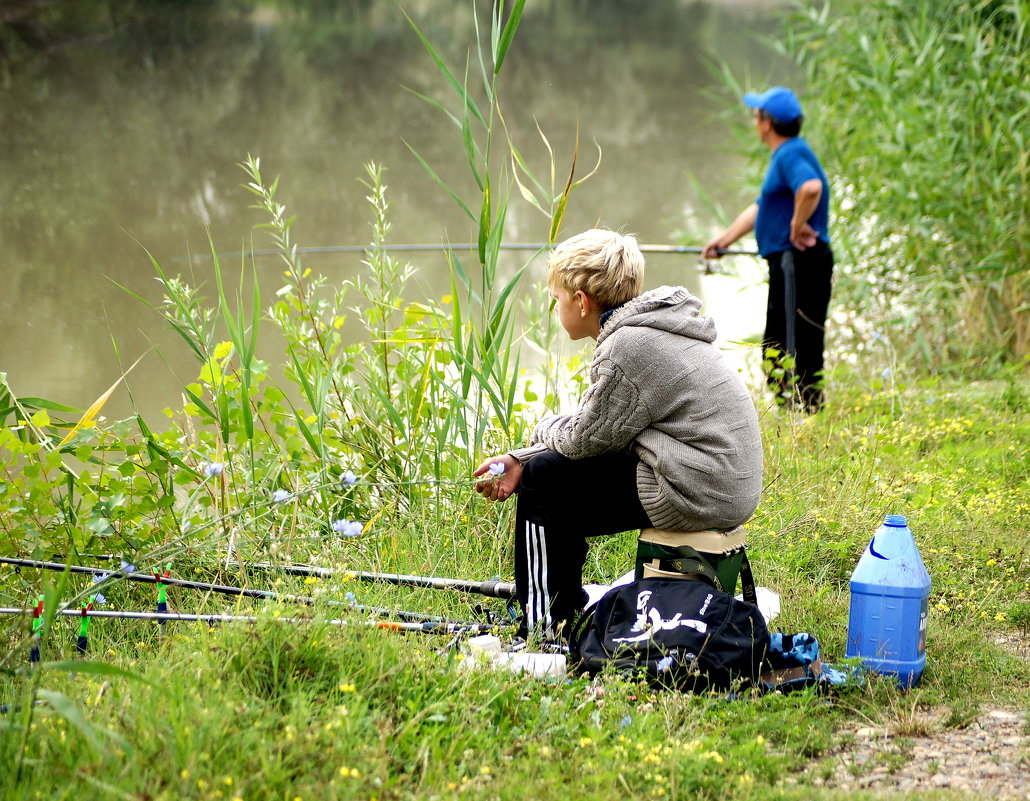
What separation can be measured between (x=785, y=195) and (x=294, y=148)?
5335 millimetres

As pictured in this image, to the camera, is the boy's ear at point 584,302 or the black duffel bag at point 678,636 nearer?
the black duffel bag at point 678,636

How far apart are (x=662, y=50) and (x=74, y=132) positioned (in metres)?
7.20

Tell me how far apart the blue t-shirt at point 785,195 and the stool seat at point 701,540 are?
2663mm

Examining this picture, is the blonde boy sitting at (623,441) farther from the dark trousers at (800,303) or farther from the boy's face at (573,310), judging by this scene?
the dark trousers at (800,303)

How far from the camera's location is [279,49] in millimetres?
11500

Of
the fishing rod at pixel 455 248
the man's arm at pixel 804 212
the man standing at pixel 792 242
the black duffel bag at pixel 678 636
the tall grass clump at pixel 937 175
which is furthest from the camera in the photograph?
the tall grass clump at pixel 937 175

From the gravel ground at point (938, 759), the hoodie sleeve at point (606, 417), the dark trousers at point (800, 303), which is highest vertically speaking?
the dark trousers at point (800, 303)

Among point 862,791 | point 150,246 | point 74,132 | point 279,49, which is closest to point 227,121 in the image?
→ point 74,132

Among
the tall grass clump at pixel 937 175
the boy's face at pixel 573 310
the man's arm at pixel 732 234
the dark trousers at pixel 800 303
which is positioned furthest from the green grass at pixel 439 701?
the tall grass clump at pixel 937 175

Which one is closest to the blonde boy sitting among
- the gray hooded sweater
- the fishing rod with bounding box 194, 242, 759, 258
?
the gray hooded sweater

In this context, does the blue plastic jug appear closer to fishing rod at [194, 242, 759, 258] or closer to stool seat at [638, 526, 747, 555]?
stool seat at [638, 526, 747, 555]

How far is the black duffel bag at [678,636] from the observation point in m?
2.02

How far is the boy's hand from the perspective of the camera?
2.29 meters

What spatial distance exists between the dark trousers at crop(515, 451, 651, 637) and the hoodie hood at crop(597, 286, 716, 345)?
10.4 inches
